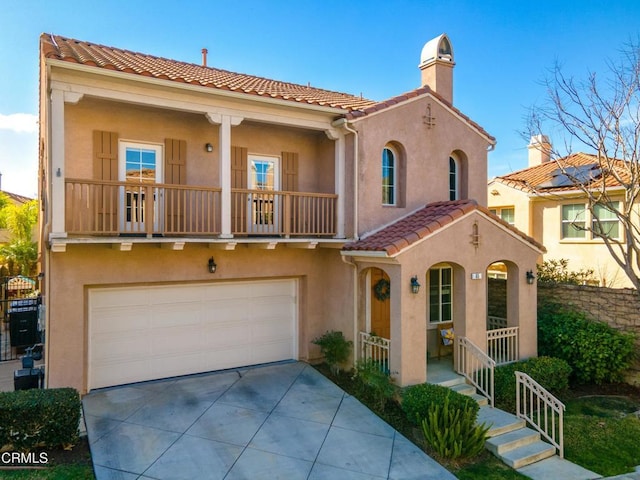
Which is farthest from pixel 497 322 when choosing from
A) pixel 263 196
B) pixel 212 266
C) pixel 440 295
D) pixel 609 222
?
pixel 212 266

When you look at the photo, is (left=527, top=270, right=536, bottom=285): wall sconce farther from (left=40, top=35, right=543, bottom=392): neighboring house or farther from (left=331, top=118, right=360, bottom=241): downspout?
(left=331, top=118, right=360, bottom=241): downspout

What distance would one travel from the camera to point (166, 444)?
287 inches

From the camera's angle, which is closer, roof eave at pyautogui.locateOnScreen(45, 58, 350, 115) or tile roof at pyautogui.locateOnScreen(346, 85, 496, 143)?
roof eave at pyautogui.locateOnScreen(45, 58, 350, 115)

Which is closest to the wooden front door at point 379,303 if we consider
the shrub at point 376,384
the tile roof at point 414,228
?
the tile roof at point 414,228

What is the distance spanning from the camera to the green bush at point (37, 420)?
658cm

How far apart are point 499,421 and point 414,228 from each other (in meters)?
4.54

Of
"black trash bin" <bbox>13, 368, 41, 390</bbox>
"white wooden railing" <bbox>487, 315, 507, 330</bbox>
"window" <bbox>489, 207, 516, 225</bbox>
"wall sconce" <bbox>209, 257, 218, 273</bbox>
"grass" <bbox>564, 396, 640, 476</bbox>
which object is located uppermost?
"window" <bbox>489, 207, 516, 225</bbox>

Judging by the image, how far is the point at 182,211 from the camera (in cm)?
1005

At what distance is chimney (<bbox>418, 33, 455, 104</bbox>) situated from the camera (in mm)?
13336

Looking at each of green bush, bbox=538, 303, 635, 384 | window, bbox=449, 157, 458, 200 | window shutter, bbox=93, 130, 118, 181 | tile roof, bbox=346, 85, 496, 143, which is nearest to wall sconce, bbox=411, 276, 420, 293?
tile roof, bbox=346, 85, 496, 143

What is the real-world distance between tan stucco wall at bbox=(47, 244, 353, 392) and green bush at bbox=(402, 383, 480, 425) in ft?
9.66

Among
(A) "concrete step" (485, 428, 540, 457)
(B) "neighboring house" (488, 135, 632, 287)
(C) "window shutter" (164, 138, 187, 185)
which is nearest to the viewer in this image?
(A) "concrete step" (485, 428, 540, 457)

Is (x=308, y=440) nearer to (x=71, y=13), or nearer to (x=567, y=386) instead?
(x=567, y=386)

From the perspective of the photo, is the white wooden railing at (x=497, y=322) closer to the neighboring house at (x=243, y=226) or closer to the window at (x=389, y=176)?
the neighboring house at (x=243, y=226)
